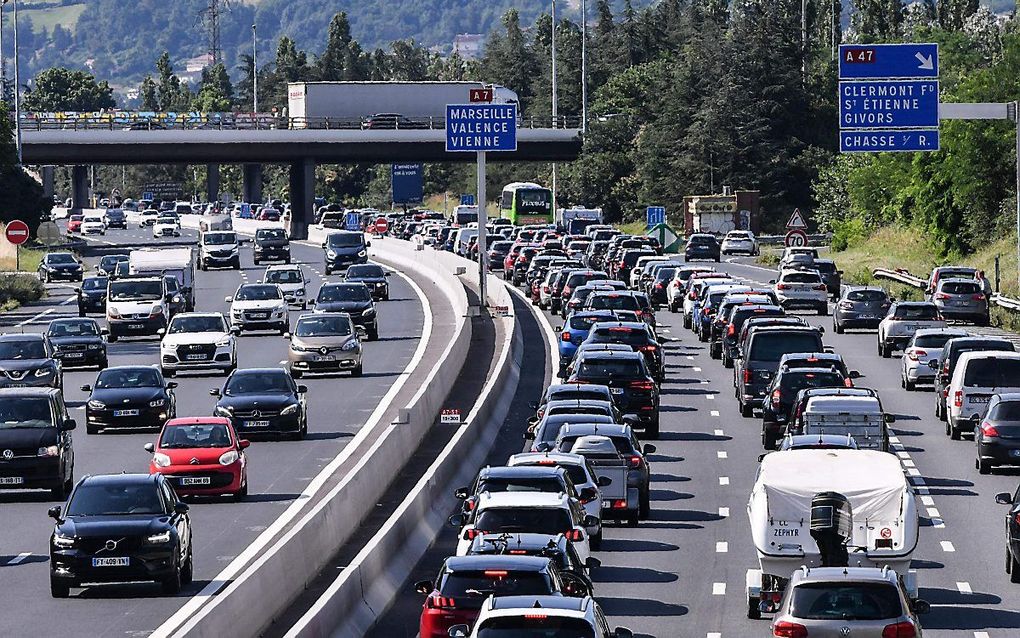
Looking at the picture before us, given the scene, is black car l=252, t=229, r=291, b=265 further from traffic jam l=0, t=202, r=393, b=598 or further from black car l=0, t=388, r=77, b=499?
black car l=0, t=388, r=77, b=499

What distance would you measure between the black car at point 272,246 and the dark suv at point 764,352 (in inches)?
2419

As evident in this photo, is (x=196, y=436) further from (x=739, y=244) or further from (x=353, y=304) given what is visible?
(x=739, y=244)

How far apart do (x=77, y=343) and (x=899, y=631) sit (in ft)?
131

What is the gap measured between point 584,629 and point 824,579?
109 inches

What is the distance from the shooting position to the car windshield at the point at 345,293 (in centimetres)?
6406

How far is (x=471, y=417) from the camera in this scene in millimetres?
38562

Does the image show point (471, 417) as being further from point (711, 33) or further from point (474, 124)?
point (711, 33)

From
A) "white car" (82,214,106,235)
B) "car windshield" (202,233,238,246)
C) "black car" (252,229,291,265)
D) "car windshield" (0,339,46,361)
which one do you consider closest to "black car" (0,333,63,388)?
"car windshield" (0,339,46,361)

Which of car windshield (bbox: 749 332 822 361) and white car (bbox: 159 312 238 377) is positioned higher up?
car windshield (bbox: 749 332 822 361)

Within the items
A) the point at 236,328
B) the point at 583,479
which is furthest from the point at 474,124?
the point at 583,479

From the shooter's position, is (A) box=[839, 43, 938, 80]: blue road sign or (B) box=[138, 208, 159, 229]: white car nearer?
(A) box=[839, 43, 938, 80]: blue road sign

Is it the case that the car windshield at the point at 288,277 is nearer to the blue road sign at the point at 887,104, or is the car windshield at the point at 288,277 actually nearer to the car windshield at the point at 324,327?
the car windshield at the point at 324,327

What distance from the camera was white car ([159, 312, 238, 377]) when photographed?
51781 millimetres

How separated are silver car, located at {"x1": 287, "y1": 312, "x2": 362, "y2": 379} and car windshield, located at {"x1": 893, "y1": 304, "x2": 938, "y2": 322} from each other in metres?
14.5
